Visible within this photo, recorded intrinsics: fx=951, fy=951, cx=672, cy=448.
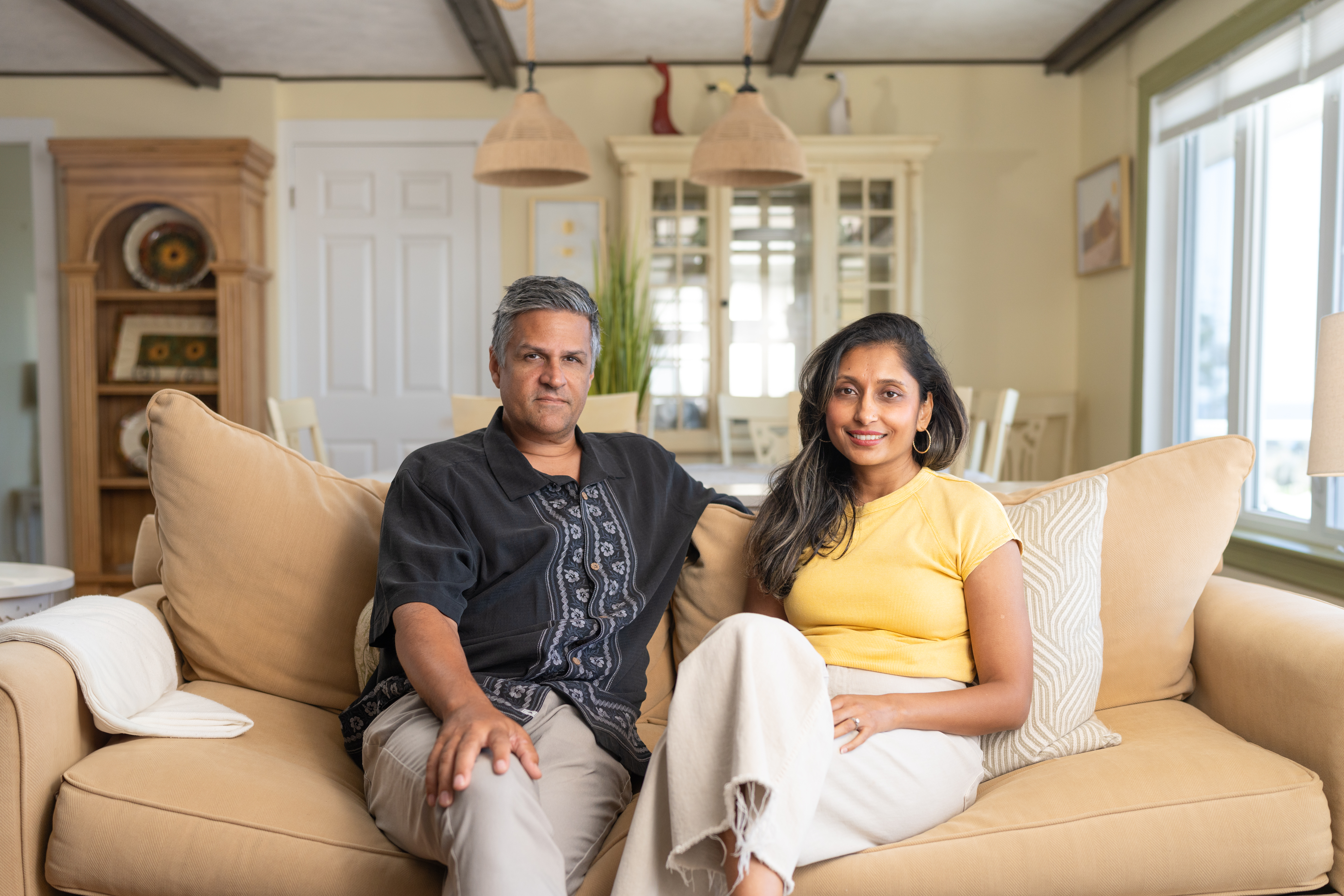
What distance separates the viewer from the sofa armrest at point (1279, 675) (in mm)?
1282

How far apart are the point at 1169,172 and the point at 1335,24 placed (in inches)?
39.7

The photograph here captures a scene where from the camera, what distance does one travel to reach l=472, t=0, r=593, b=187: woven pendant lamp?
9.04 ft

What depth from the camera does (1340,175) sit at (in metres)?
2.76

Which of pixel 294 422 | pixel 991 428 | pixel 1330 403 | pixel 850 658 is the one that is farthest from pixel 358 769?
pixel 991 428

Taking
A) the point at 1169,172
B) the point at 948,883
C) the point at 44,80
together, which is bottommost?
the point at 948,883

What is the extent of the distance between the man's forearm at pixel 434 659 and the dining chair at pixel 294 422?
205cm

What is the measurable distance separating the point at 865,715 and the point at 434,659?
1.85 feet

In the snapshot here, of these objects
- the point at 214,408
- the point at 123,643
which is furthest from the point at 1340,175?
the point at 214,408

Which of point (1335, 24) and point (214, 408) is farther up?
point (1335, 24)

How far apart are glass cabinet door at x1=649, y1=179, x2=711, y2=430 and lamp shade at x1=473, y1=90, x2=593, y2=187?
5.38 feet

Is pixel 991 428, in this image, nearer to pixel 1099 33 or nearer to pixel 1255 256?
pixel 1255 256

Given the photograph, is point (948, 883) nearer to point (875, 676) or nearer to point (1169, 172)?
point (875, 676)

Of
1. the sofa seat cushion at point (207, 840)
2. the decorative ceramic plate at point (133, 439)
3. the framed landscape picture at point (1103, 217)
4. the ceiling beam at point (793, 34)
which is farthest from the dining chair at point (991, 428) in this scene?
the decorative ceramic plate at point (133, 439)

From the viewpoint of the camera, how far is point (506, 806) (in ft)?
3.55
